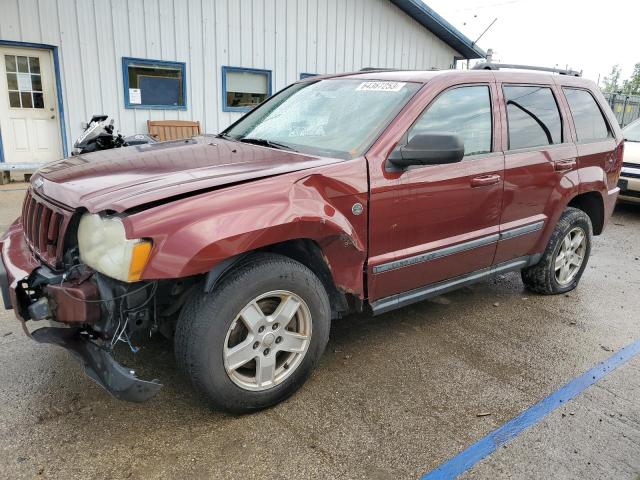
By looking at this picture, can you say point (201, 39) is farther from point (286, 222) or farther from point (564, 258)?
point (286, 222)

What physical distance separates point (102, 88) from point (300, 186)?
26.6 ft

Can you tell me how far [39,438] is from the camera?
8.23ft

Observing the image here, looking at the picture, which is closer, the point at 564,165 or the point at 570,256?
the point at 564,165

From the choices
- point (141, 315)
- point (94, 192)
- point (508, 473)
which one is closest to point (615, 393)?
point (508, 473)

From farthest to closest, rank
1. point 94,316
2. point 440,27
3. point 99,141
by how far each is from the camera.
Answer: point 440,27 < point 99,141 < point 94,316

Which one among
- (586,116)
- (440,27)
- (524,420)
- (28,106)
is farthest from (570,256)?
(440,27)

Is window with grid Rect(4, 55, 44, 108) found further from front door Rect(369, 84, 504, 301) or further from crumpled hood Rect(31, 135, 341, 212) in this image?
front door Rect(369, 84, 504, 301)

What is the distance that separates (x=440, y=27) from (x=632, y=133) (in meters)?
5.71

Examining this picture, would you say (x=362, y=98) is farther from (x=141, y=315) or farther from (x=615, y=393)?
(x=615, y=393)

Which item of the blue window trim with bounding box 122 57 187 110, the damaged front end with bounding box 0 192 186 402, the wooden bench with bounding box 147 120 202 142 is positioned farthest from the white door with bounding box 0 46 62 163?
the damaged front end with bounding box 0 192 186 402

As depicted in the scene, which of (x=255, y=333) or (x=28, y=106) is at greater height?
(x=28, y=106)

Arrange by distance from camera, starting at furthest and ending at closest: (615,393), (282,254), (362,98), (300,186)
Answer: (362,98) < (615,393) < (282,254) < (300,186)

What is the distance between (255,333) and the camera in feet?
8.63

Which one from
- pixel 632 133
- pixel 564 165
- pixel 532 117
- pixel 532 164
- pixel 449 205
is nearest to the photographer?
pixel 449 205
